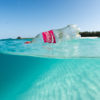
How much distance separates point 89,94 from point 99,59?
3.52 meters

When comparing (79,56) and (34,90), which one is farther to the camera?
(79,56)

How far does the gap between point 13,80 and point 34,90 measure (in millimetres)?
1360

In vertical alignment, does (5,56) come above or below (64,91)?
below

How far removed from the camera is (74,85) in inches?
105

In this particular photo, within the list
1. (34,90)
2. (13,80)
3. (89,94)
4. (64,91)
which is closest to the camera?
(89,94)

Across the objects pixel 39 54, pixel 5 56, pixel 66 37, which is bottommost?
pixel 5 56

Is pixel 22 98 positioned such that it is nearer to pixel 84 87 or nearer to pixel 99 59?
pixel 84 87

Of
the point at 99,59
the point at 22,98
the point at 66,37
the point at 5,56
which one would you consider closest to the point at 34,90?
the point at 22,98

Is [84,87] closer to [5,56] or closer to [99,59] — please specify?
[99,59]

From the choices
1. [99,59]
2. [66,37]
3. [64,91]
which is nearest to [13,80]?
[64,91]

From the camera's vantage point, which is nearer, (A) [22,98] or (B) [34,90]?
(A) [22,98]

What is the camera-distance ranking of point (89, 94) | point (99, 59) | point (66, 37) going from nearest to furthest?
point (89, 94), point (66, 37), point (99, 59)

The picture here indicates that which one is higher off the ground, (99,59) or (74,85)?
(74,85)

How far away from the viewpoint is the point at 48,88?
264 cm
